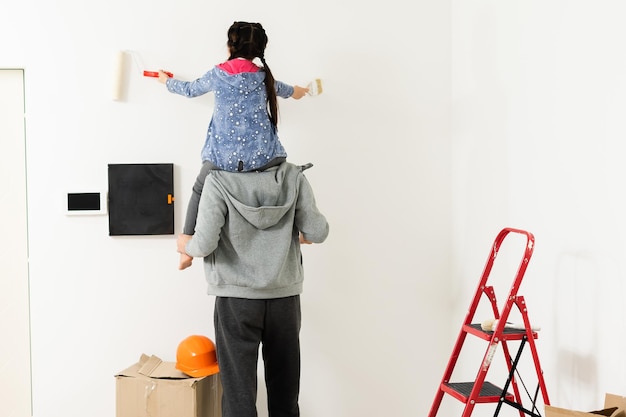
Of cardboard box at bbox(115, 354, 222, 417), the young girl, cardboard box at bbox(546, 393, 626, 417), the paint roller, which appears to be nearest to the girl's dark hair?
the young girl

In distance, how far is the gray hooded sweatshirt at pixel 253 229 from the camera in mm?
2510

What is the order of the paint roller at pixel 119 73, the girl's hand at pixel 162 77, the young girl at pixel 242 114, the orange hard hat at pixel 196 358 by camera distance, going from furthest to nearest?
the paint roller at pixel 119 73, the girl's hand at pixel 162 77, the orange hard hat at pixel 196 358, the young girl at pixel 242 114

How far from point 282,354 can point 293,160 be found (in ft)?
3.44

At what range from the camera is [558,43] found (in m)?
2.31

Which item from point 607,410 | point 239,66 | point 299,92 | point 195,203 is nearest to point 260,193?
point 195,203

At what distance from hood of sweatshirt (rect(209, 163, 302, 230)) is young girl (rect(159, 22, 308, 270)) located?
5 cm

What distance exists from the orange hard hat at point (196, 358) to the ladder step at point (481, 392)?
1.11 m

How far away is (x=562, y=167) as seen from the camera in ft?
7.55

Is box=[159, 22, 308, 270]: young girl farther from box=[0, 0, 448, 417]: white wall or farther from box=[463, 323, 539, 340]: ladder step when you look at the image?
box=[463, 323, 539, 340]: ladder step

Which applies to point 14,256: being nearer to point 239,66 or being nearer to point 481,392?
point 239,66

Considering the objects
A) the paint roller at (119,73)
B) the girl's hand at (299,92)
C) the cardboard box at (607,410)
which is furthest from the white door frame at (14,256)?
the cardboard box at (607,410)

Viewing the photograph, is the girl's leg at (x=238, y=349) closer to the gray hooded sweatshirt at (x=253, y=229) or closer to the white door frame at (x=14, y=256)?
the gray hooded sweatshirt at (x=253, y=229)

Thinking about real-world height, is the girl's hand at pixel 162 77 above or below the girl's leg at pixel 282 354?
above

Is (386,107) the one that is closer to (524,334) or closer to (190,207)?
(190,207)
